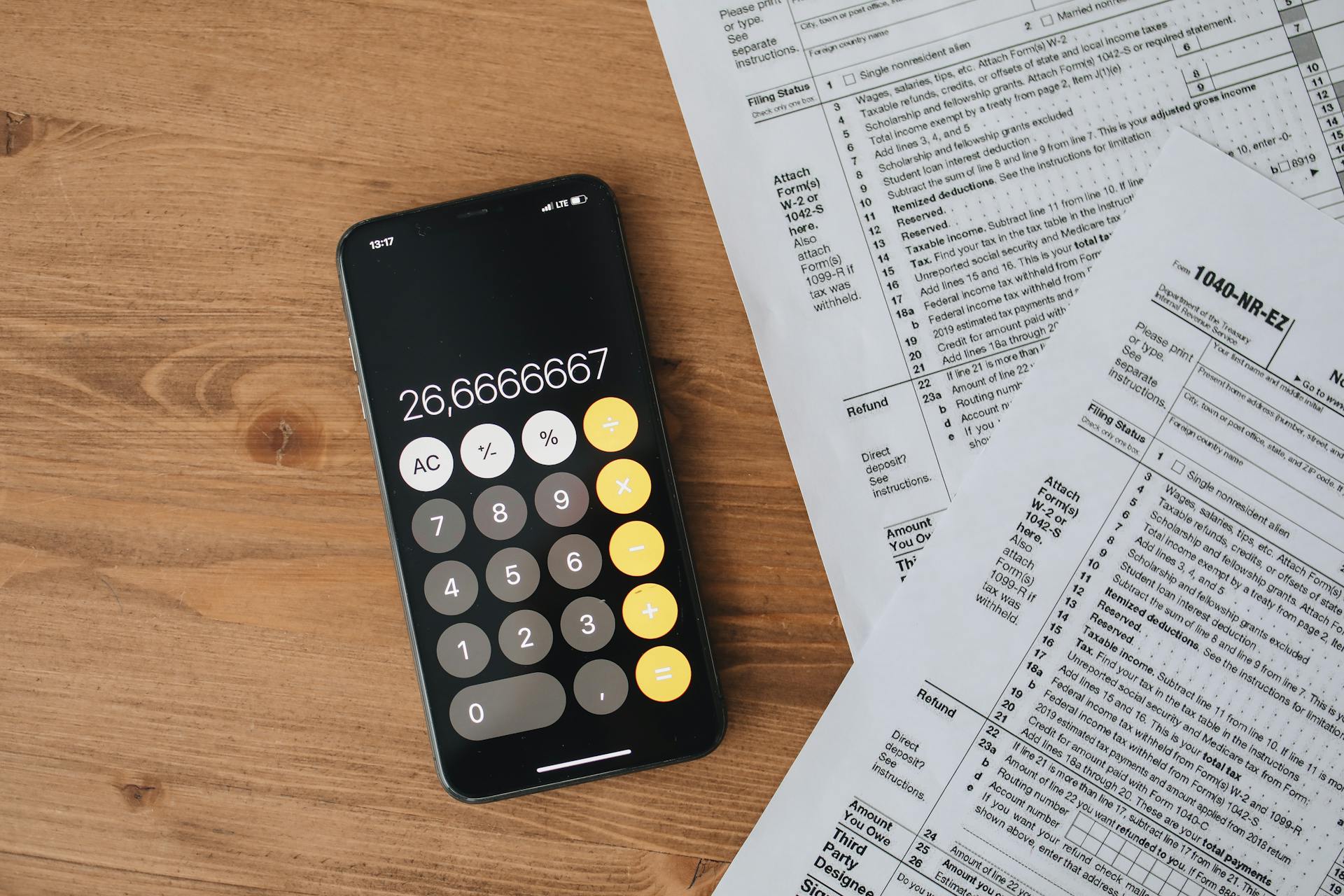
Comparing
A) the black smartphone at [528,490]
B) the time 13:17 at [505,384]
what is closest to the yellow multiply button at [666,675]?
the black smartphone at [528,490]


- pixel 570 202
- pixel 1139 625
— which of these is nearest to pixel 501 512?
pixel 570 202

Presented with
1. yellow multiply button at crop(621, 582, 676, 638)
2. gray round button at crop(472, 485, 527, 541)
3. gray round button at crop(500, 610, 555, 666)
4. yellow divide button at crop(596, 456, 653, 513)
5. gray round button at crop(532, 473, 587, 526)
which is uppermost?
yellow divide button at crop(596, 456, 653, 513)

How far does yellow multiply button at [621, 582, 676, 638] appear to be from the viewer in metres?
0.40

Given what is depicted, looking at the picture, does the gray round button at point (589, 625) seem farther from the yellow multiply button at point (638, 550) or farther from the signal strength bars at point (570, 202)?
the signal strength bars at point (570, 202)

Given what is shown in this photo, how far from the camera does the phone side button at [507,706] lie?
402mm

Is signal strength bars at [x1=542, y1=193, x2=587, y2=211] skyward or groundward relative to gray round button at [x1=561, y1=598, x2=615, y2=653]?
skyward

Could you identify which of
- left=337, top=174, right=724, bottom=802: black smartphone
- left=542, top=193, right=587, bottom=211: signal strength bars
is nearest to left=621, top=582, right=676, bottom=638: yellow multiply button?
left=337, top=174, right=724, bottom=802: black smartphone

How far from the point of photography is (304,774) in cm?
41

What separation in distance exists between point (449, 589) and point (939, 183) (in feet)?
0.83

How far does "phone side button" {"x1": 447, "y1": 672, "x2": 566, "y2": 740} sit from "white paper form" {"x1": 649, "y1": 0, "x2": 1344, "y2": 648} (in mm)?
121

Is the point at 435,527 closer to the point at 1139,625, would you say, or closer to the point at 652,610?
the point at 652,610

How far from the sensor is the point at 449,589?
16.0 inches

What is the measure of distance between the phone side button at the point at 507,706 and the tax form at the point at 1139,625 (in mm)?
97

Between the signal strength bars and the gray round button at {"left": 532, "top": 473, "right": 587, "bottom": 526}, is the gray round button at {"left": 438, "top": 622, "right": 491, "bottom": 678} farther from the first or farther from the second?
the signal strength bars
